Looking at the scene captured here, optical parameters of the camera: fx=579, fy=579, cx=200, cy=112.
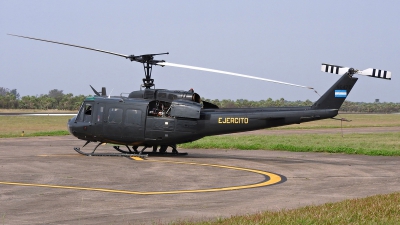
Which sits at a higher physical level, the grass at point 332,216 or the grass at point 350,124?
the grass at point 350,124

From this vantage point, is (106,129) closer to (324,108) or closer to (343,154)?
(324,108)

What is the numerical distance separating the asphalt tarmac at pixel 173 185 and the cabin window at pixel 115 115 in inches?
59.6

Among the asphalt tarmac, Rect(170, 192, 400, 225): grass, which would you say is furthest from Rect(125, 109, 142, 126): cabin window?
Rect(170, 192, 400, 225): grass

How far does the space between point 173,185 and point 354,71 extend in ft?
28.5

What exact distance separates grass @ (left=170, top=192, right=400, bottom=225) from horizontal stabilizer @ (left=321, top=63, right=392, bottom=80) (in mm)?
7712

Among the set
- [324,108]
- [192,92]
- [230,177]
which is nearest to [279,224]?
[230,177]

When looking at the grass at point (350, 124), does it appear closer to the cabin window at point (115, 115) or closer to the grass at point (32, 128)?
the grass at point (32, 128)

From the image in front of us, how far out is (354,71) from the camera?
20.4 metres

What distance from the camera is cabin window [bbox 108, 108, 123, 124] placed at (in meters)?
23.1

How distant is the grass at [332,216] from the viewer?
959 cm

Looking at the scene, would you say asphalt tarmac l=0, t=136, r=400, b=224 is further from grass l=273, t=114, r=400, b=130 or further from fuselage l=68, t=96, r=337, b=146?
grass l=273, t=114, r=400, b=130

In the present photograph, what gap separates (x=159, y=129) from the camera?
22.8 metres

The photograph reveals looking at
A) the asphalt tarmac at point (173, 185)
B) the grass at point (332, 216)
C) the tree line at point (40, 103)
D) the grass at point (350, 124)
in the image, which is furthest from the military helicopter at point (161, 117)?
the tree line at point (40, 103)

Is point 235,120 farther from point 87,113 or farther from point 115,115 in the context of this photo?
point 87,113
